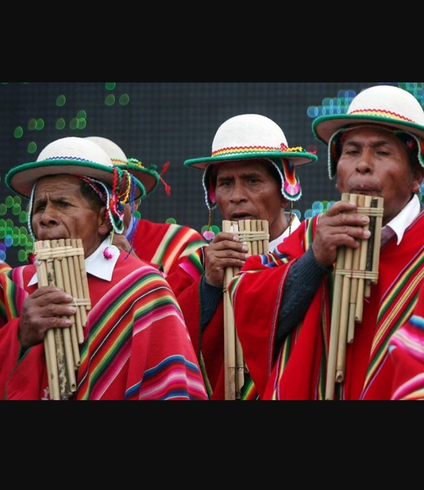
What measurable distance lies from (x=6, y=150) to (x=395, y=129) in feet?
17.3

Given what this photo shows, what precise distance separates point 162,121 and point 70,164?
4.05 m

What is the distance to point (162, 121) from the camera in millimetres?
10000

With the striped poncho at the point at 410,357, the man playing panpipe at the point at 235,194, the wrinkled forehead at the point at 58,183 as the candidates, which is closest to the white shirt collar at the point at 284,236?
the man playing panpipe at the point at 235,194

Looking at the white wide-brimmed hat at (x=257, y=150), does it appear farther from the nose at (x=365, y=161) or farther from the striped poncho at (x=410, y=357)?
the striped poncho at (x=410, y=357)

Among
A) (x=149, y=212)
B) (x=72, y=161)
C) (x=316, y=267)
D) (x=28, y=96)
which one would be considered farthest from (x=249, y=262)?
(x=28, y=96)

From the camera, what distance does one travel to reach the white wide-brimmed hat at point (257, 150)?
6656 millimetres

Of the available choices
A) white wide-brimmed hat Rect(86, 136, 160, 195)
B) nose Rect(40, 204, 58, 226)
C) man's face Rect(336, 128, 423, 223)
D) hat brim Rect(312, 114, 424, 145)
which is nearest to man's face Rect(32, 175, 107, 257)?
nose Rect(40, 204, 58, 226)

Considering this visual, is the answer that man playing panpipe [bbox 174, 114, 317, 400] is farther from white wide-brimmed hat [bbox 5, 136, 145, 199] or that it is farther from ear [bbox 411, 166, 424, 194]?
ear [bbox 411, 166, 424, 194]

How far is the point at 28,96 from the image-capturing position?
1027 cm

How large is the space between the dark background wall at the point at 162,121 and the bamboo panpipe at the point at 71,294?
4061 mm

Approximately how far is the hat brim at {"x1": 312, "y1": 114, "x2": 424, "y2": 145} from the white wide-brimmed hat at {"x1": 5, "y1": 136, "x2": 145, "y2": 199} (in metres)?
1.02

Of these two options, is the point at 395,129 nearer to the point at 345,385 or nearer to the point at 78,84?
the point at 345,385

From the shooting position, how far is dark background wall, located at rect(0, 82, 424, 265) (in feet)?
31.8

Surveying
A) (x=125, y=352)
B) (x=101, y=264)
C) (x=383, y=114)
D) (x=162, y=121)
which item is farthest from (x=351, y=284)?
(x=162, y=121)
